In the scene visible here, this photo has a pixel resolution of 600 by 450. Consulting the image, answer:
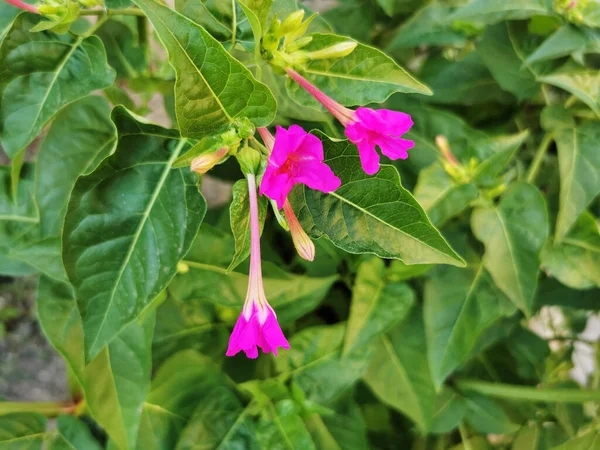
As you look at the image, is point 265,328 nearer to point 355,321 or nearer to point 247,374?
point 355,321

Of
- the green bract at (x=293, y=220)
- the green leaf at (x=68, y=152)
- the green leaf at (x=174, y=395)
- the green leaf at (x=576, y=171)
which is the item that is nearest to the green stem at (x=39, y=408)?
the green bract at (x=293, y=220)

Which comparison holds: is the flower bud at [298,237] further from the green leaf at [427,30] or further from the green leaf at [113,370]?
the green leaf at [427,30]

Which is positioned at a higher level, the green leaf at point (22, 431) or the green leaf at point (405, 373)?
the green leaf at point (22, 431)

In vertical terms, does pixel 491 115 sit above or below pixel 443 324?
above

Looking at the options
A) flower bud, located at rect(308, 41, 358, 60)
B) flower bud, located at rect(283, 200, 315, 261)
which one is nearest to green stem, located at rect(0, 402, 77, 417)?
flower bud, located at rect(283, 200, 315, 261)

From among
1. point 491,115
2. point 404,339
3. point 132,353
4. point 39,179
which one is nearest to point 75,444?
point 132,353

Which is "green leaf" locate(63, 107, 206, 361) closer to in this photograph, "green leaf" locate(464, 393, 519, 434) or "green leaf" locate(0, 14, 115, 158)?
"green leaf" locate(0, 14, 115, 158)
